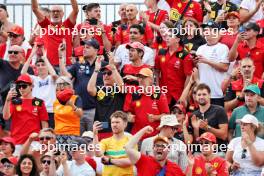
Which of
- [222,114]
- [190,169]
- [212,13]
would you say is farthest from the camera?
[212,13]

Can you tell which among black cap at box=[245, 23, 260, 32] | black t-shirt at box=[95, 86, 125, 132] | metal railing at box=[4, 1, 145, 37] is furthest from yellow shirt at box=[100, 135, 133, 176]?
metal railing at box=[4, 1, 145, 37]

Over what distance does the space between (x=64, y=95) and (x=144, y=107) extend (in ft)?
4.60

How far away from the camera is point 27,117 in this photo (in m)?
26.5

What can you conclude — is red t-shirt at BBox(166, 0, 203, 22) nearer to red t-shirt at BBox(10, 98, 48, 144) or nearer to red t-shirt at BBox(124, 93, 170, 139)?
red t-shirt at BBox(124, 93, 170, 139)

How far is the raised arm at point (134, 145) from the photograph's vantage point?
78.0ft

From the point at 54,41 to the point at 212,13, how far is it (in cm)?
332

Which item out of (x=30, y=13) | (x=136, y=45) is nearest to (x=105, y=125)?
(x=136, y=45)

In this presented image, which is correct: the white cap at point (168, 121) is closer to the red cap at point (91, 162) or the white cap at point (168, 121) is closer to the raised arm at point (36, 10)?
the red cap at point (91, 162)

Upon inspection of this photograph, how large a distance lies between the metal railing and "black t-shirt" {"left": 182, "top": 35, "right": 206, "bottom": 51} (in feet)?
13.3

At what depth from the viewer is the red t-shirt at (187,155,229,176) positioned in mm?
24109

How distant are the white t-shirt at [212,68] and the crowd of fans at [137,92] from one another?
0.08ft

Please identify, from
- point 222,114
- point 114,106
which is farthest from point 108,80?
point 222,114

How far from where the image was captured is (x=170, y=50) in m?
27.9

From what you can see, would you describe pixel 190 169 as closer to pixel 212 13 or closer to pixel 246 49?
pixel 246 49
